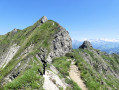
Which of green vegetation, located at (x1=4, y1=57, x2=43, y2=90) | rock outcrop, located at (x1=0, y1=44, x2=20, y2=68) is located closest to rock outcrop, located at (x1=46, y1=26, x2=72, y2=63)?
green vegetation, located at (x1=4, y1=57, x2=43, y2=90)

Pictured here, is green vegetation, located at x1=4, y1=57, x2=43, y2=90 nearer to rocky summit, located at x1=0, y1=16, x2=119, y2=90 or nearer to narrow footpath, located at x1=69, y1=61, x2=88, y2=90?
rocky summit, located at x1=0, y1=16, x2=119, y2=90

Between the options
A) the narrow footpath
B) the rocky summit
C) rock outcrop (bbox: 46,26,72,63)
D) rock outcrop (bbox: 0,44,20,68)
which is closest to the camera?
the rocky summit

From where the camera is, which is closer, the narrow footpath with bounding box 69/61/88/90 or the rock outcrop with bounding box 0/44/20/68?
the narrow footpath with bounding box 69/61/88/90

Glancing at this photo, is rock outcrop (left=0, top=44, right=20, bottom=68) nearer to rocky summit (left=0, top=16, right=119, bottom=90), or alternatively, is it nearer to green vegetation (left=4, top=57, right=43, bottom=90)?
rocky summit (left=0, top=16, right=119, bottom=90)

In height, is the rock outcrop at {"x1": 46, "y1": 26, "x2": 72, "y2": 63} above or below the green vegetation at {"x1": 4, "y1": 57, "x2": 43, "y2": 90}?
above

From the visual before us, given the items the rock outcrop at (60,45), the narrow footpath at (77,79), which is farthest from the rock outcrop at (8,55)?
the narrow footpath at (77,79)

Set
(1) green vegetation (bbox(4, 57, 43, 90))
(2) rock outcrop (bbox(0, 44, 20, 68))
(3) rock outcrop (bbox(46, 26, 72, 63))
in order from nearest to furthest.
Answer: (1) green vegetation (bbox(4, 57, 43, 90)) < (3) rock outcrop (bbox(46, 26, 72, 63)) < (2) rock outcrop (bbox(0, 44, 20, 68))

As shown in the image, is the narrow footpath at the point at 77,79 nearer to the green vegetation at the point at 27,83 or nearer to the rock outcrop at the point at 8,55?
the green vegetation at the point at 27,83

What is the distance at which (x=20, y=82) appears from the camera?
14.6 m

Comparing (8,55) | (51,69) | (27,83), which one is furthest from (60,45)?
(8,55)

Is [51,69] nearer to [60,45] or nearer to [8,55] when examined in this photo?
[60,45]

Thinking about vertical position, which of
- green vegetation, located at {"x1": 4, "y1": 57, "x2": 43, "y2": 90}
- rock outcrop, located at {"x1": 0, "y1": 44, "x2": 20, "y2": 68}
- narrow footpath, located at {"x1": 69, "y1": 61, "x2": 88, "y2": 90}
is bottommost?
green vegetation, located at {"x1": 4, "y1": 57, "x2": 43, "y2": 90}

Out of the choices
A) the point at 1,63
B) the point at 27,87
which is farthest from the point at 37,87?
the point at 1,63

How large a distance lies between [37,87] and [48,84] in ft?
7.99
